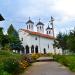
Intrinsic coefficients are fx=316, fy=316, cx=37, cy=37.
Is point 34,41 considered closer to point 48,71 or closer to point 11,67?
point 48,71

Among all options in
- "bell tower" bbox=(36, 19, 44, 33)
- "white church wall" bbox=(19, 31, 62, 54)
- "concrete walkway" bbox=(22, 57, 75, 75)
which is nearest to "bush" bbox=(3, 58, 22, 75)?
"concrete walkway" bbox=(22, 57, 75, 75)

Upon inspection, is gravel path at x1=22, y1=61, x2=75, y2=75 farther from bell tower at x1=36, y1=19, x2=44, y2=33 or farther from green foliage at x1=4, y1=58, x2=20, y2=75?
bell tower at x1=36, y1=19, x2=44, y2=33

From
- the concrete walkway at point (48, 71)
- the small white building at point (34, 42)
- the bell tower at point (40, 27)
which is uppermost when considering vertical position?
the bell tower at point (40, 27)

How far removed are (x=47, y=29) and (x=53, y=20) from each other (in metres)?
41.0

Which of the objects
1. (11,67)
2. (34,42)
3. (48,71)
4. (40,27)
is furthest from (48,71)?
(40,27)

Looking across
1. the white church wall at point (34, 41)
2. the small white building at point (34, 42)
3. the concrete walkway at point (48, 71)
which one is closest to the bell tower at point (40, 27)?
the small white building at point (34, 42)

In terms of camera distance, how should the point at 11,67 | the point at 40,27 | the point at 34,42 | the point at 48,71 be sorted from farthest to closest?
the point at 40,27, the point at 34,42, the point at 48,71, the point at 11,67

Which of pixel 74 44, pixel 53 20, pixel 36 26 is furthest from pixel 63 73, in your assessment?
pixel 36 26

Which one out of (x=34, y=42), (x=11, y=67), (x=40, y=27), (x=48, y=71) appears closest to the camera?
(x=11, y=67)

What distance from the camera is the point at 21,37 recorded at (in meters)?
106

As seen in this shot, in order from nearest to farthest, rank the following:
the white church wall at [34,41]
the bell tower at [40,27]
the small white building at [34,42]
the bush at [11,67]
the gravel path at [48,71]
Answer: the bush at [11,67] → the gravel path at [48,71] → the small white building at [34,42] → the white church wall at [34,41] → the bell tower at [40,27]

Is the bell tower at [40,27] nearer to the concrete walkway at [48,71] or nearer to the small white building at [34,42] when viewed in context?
the small white building at [34,42]

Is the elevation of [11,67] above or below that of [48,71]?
above

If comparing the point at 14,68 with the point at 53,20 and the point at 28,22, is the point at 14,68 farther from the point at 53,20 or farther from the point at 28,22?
the point at 28,22
